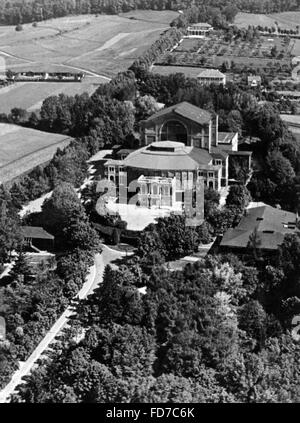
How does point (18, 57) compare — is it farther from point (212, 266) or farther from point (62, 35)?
point (212, 266)

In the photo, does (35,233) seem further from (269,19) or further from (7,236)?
(269,19)

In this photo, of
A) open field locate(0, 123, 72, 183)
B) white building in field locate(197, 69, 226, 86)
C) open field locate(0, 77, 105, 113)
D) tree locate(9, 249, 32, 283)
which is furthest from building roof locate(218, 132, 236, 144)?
open field locate(0, 77, 105, 113)

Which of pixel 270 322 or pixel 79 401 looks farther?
pixel 270 322

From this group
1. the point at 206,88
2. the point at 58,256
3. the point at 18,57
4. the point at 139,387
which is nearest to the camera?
the point at 139,387

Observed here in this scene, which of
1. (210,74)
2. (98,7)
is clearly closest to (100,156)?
(210,74)

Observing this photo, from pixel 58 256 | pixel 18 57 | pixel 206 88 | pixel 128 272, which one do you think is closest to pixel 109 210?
pixel 58 256

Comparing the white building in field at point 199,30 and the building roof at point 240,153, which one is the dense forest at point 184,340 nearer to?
the building roof at point 240,153
